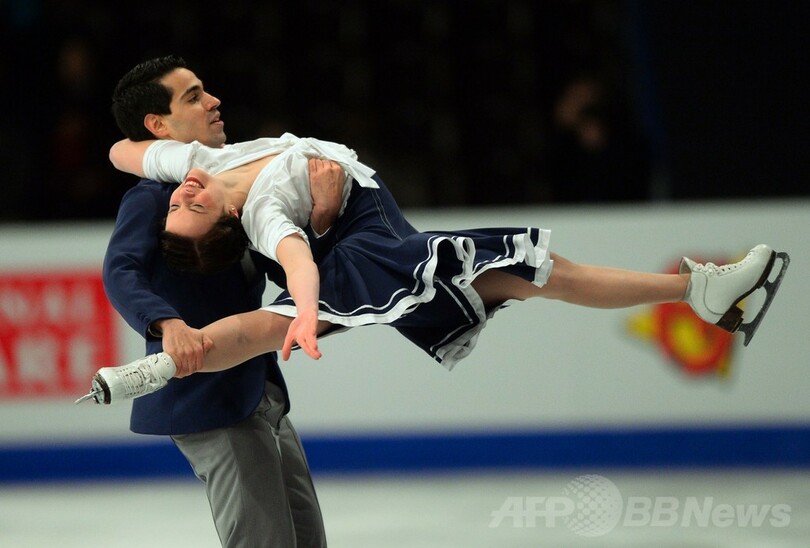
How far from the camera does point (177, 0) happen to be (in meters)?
7.66

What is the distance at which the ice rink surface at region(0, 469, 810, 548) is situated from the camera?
13.1 feet

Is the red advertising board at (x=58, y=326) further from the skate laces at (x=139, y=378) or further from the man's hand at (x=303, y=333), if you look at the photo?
the man's hand at (x=303, y=333)

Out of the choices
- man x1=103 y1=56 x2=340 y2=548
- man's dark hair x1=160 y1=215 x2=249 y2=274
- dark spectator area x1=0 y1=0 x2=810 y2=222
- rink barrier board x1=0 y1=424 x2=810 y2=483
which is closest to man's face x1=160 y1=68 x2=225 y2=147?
man x1=103 y1=56 x2=340 y2=548

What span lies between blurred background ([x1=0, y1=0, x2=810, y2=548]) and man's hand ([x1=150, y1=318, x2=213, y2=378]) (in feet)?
5.21

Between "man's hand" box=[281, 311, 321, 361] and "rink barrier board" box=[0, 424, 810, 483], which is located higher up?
"man's hand" box=[281, 311, 321, 361]

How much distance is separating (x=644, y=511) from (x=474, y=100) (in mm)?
3514

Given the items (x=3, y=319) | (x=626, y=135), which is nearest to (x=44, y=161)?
(x=3, y=319)

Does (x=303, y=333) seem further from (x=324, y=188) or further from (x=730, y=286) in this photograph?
(x=730, y=286)

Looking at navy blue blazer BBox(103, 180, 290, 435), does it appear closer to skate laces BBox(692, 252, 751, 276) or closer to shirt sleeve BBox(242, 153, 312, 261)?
shirt sleeve BBox(242, 153, 312, 261)

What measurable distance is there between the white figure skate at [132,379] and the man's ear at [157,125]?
748 mm

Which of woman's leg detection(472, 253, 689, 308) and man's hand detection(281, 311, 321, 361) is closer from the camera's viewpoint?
man's hand detection(281, 311, 321, 361)

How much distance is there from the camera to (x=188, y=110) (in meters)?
3.07

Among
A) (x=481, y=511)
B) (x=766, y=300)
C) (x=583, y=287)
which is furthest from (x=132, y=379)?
(x=481, y=511)

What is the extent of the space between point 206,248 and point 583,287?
98cm
